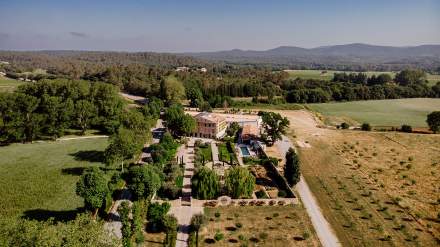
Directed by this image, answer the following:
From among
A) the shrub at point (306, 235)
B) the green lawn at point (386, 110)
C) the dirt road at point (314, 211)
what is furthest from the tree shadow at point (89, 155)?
the green lawn at point (386, 110)

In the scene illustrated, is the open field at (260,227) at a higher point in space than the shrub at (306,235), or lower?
lower

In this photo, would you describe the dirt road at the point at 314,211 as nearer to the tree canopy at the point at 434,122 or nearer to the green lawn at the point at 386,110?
the tree canopy at the point at 434,122

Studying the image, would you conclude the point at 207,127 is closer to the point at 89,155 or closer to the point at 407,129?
the point at 89,155

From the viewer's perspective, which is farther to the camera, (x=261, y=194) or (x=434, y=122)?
(x=434, y=122)

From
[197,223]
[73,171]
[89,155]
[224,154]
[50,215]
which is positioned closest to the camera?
[197,223]

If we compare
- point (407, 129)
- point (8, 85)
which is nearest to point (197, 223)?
point (407, 129)

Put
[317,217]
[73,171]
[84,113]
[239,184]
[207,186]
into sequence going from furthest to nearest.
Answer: [84,113] → [73,171] → [239,184] → [207,186] → [317,217]

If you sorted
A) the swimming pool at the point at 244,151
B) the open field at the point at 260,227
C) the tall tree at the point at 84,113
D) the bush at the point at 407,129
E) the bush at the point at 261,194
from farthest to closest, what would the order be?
the bush at the point at 407,129 → the tall tree at the point at 84,113 → the swimming pool at the point at 244,151 → the bush at the point at 261,194 → the open field at the point at 260,227

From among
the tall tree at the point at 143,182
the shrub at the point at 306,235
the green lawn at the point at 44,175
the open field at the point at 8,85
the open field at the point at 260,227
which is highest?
the open field at the point at 8,85
